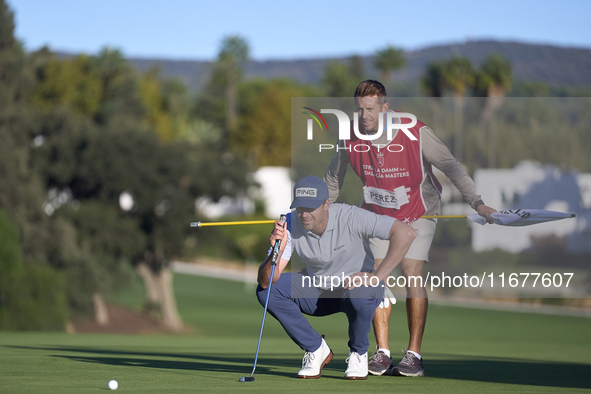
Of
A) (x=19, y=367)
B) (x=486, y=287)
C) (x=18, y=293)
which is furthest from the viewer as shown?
(x=18, y=293)

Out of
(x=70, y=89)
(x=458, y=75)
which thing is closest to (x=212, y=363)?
(x=70, y=89)

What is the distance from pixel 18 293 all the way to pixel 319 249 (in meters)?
18.0

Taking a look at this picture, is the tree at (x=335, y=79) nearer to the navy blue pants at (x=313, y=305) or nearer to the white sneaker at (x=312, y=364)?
the navy blue pants at (x=313, y=305)

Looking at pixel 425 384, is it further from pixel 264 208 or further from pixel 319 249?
pixel 264 208

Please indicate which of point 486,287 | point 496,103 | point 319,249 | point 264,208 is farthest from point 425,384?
point 264,208

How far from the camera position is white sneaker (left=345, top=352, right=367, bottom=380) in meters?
6.30

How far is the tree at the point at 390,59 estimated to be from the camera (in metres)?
87.8

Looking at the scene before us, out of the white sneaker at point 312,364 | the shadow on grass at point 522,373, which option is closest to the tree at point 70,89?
the shadow on grass at point 522,373

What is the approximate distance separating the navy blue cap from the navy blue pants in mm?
583

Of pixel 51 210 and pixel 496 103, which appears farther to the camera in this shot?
pixel 51 210

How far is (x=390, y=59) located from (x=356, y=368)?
275ft

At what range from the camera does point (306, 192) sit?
6270mm

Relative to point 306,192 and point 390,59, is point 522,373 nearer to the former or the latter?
point 306,192

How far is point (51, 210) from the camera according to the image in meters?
28.2
